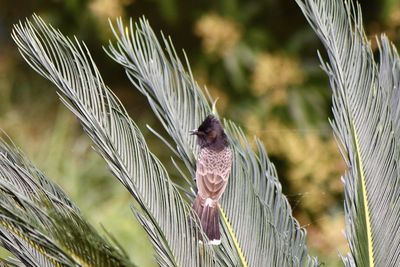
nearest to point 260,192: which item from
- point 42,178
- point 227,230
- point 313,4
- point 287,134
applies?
point 227,230

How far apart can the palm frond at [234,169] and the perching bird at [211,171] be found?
0.28 feet

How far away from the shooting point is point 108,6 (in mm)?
4887

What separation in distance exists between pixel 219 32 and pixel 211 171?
3276mm

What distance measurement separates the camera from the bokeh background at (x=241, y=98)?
4.71 metres

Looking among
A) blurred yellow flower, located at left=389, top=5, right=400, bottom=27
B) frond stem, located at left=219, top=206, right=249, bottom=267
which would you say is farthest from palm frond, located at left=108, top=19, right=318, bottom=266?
blurred yellow flower, located at left=389, top=5, right=400, bottom=27

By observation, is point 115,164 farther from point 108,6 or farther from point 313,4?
point 108,6

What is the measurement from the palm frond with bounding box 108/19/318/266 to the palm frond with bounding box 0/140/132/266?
0.40 m

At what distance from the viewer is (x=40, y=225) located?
1287mm

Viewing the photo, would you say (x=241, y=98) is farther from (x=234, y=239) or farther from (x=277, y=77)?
(x=234, y=239)

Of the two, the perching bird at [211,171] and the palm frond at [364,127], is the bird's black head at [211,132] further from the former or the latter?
the palm frond at [364,127]

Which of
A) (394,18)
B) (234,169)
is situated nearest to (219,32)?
(394,18)

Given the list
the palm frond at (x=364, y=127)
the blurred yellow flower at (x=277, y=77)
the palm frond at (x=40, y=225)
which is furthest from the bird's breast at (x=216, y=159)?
the blurred yellow flower at (x=277, y=77)

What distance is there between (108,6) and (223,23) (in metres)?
0.72

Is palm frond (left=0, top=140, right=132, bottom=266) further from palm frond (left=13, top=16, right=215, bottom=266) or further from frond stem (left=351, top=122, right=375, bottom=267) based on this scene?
frond stem (left=351, top=122, right=375, bottom=267)
